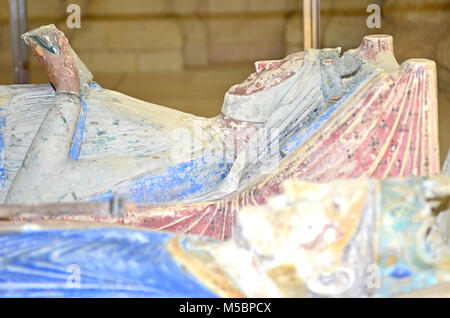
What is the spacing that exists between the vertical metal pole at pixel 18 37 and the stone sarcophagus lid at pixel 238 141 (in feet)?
7.53

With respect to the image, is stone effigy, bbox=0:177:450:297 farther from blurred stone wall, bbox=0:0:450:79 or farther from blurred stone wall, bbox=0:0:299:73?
blurred stone wall, bbox=0:0:299:73

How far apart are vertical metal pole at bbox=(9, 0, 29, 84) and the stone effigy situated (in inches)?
141

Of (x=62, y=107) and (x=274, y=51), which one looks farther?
(x=274, y=51)

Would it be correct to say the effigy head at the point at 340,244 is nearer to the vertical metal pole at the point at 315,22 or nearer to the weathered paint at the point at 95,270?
the weathered paint at the point at 95,270

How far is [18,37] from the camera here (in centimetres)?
512

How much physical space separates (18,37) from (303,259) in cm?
391

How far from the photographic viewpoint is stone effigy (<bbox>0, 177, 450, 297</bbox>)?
5.80 ft

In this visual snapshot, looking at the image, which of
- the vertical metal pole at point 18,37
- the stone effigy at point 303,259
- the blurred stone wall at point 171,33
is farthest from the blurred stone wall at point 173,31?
the stone effigy at point 303,259

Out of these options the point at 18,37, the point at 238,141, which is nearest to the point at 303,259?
the point at 238,141

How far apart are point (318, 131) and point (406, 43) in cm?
345

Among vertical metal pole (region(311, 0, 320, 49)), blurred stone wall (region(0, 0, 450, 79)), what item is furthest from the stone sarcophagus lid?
blurred stone wall (region(0, 0, 450, 79))
